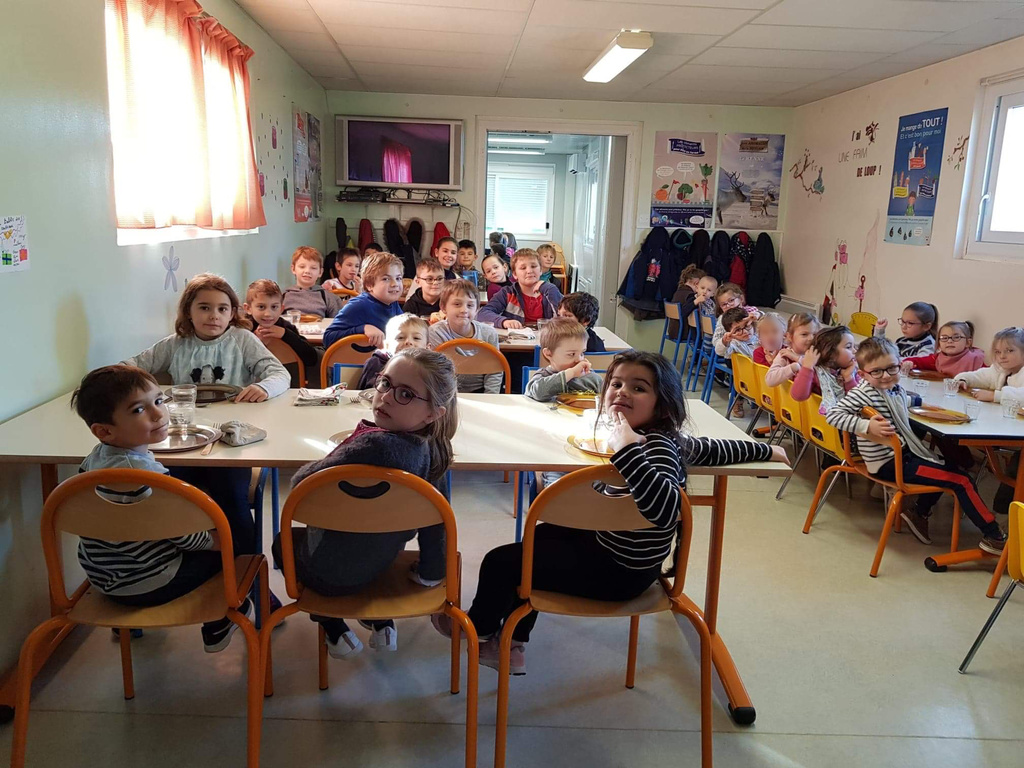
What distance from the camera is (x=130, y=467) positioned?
1.66 metres

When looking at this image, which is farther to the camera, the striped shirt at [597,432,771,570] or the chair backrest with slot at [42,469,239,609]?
the striped shirt at [597,432,771,570]

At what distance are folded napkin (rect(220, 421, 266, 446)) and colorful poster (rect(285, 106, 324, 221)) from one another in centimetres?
372

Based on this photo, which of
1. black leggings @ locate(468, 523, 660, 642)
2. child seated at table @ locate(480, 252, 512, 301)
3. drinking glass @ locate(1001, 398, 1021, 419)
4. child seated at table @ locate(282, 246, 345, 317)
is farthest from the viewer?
child seated at table @ locate(480, 252, 512, 301)

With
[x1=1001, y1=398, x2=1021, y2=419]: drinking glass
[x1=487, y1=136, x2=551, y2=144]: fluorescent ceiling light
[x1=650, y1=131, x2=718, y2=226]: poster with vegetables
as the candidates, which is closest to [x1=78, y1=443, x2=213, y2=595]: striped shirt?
[x1=1001, y1=398, x2=1021, y2=419]: drinking glass

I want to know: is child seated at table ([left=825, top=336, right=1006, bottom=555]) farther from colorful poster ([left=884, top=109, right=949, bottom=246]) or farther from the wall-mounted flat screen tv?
the wall-mounted flat screen tv

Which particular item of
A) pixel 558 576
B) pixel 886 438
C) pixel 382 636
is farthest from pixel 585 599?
pixel 886 438

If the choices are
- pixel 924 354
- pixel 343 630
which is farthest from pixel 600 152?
pixel 343 630

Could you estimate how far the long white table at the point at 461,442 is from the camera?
192 cm

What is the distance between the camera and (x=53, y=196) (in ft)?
7.56

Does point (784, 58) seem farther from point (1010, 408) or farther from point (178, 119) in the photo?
point (178, 119)

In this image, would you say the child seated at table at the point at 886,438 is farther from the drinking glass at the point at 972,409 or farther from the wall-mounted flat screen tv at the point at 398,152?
the wall-mounted flat screen tv at the point at 398,152

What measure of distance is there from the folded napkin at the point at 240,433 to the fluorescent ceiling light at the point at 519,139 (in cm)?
896

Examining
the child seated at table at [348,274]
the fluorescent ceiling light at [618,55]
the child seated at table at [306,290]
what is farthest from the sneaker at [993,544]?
the child seated at table at [348,274]

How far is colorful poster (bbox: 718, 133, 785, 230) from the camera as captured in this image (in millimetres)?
7105
